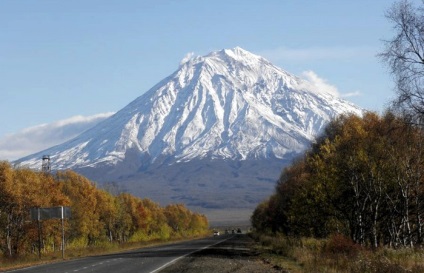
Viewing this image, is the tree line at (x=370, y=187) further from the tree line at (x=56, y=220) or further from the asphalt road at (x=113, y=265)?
Answer: the tree line at (x=56, y=220)

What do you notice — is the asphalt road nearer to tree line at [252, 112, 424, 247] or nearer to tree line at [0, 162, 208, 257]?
tree line at [252, 112, 424, 247]

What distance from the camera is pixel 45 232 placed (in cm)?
7906

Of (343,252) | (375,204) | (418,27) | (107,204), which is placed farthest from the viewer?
(107,204)

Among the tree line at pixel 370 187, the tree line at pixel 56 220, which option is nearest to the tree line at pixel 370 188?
the tree line at pixel 370 187

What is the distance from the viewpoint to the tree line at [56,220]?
74.2 m

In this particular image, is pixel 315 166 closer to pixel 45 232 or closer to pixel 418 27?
pixel 418 27

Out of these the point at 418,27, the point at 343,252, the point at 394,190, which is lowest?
the point at 343,252

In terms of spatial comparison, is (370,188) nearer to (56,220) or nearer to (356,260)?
(356,260)

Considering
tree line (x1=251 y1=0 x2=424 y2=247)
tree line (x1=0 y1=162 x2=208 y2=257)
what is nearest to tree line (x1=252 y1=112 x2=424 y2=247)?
tree line (x1=251 y1=0 x2=424 y2=247)

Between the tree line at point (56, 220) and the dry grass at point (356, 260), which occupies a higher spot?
the tree line at point (56, 220)

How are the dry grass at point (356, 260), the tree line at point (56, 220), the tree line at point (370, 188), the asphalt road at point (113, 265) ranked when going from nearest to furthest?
the dry grass at point (356, 260) < the asphalt road at point (113, 265) < the tree line at point (370, 188) < the tree line at point (56, 220)

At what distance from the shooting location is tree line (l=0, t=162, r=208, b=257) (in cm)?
7425

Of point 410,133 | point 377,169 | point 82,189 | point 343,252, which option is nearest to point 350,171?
point 377,169

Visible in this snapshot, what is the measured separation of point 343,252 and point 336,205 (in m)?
14.7
